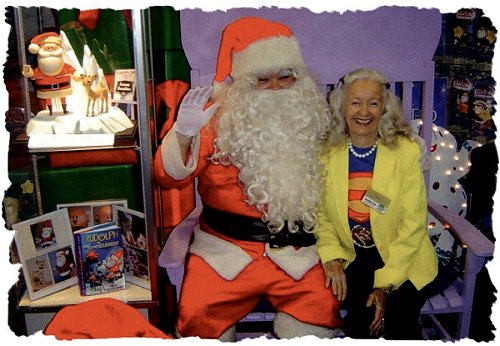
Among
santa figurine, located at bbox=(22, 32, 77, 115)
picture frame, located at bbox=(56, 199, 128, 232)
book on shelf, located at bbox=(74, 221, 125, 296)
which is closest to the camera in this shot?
santa figurine, located at bbox=(22, 32, 77, 115)

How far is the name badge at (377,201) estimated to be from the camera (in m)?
1.88

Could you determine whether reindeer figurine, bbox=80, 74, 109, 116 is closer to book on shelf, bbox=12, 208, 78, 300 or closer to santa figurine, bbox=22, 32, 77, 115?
santa figurine, bbox=22, 32, 77, 115

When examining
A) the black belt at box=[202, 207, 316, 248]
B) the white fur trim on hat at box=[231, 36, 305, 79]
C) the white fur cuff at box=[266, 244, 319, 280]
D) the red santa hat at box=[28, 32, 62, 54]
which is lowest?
the white fur cuff at box=[266, 244, 319, 280]

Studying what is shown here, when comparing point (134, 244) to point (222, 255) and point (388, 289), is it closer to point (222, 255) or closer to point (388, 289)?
point (222, 255)

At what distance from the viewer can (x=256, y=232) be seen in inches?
77.0

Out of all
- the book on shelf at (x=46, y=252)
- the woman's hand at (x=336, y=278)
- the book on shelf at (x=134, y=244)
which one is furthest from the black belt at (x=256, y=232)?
the book on shelf at (x=46, y=252)

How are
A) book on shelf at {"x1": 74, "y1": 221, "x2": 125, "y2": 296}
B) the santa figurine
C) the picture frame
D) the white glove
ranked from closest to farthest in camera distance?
1. the white glove
2. the santa figurine
3. book on shelf at {"x1": 74, "y1": 221, "x2": 125, "y2": 296}
4. the picture frame

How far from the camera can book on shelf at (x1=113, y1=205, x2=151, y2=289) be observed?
7.04ft

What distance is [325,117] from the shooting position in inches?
77.0

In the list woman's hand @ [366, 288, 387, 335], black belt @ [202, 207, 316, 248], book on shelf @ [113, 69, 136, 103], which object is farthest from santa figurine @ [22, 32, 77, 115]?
woman's hand @ [366, 288, 387, 335]

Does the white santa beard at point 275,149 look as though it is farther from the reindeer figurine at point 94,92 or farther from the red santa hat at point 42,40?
the red santa hat at point 42,40

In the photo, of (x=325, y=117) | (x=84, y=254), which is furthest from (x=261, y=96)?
(x=84, y=254)

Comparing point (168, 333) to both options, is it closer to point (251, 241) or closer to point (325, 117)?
point (251, 241)

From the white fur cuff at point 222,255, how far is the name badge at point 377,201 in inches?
17.2
